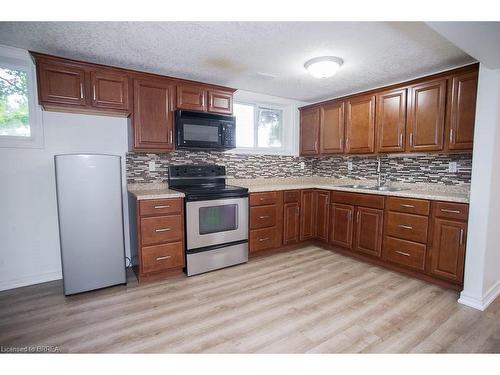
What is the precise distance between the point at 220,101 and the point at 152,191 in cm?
137

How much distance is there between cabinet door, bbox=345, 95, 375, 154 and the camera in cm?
325

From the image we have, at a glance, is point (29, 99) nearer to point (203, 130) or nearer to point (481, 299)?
point (203, 130)

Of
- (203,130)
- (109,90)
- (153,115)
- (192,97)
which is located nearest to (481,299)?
(203,130)

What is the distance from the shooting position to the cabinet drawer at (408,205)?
2580 mm

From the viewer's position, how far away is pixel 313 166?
450 cm

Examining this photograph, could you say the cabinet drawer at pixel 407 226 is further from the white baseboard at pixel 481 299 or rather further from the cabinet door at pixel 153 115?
the cabinet door at pixel 153 115

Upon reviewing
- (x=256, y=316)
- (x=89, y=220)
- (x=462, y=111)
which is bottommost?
(x=256, y=316)

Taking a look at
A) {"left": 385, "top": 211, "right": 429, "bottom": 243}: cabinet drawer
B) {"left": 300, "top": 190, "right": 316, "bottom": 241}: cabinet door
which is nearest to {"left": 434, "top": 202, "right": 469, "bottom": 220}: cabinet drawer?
{"left": 385, "top": 211, "right": 429, "bottom": 243}: cabinet drawer

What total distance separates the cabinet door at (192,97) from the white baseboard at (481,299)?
3.19m

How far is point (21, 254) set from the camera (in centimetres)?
251

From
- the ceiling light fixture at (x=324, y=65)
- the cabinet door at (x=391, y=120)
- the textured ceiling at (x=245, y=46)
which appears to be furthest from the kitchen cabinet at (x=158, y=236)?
the cabinet door at (x=391, y=120)

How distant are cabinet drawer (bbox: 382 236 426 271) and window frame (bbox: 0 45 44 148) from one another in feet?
12.6

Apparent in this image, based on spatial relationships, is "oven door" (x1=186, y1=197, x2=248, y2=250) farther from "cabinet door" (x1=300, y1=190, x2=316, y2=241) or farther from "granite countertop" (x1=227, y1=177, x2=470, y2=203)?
"cabinet door" (x1=300, y1=190, x2=316, y2=241)

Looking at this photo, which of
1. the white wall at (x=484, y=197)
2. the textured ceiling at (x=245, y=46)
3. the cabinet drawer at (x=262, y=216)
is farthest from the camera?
the cabinet drawer at (x=262, y=216)
